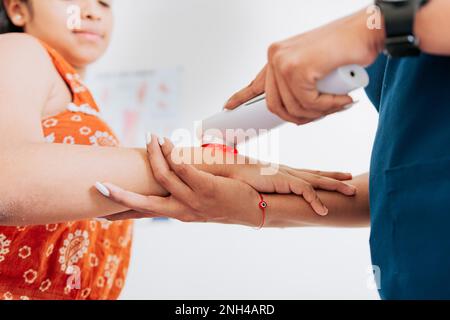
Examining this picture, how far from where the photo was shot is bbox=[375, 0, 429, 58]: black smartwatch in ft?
1.68

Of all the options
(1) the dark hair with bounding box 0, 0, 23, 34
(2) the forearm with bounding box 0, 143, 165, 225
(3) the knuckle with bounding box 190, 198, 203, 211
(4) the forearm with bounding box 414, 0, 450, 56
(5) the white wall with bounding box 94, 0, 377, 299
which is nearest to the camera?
(4) the forearm with bounding box 414, 0, 450, 56

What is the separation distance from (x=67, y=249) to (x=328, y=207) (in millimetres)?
449

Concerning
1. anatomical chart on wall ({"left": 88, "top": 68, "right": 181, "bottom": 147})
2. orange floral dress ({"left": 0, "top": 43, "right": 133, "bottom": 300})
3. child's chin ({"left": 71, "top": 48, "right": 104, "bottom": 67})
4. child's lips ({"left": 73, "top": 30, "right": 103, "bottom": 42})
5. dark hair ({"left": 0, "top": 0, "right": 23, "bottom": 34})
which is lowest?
orange floral dress ({"left": 0, "top": 43, "right": 133, "bottom": 300})

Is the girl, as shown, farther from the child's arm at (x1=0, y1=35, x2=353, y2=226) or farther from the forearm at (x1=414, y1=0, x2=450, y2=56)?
the forearm at (x1=414, y1=0, x2=450, y2=56)

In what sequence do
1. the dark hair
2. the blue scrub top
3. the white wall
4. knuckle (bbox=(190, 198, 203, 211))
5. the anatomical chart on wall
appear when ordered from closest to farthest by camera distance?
the blue scrub top < knuckle (bbox=(190, 198, 203, 211)) < the dark hair < the white wall < the anatomical chart on wall

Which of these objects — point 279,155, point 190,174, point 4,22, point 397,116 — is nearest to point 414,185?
point 397,116

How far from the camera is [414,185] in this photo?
0.65 metres

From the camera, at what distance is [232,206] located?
84 centimetres

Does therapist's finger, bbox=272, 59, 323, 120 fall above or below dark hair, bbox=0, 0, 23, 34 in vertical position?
below

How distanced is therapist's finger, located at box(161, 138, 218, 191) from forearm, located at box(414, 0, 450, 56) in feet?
1.24

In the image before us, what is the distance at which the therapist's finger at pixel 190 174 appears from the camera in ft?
2.61

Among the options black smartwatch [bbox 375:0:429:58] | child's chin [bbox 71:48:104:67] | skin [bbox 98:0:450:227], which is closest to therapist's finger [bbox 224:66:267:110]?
skin [bbox 98:0:450:227]
